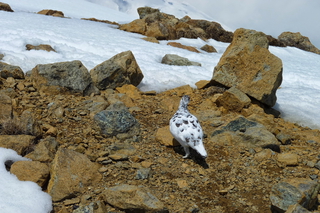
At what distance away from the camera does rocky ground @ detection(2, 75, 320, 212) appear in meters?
3.44

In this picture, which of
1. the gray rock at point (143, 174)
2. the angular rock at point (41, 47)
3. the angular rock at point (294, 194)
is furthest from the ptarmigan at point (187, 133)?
the angular rock at point (41, 47)

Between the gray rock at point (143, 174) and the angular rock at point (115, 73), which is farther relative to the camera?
the angular rock at point (115, 73)

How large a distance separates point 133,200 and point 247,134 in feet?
8.79

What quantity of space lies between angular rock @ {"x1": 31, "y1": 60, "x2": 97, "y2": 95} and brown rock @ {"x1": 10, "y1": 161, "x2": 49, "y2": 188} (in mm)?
2928

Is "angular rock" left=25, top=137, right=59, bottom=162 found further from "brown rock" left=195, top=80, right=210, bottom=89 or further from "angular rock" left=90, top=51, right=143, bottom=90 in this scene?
"brown rock" left=195, top=80, right=210, bottom=89

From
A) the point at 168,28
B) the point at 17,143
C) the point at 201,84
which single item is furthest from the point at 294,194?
the point at 168,28

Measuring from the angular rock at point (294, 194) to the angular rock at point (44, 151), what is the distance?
3.06 m

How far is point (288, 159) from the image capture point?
4340mm

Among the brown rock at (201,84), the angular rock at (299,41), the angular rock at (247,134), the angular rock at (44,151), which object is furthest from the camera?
the angular rock at (299,41)

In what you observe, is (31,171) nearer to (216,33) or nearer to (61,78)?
(61,78)

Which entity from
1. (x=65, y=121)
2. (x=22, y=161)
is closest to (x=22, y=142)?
(x=22, y=161)

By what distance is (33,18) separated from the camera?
13.0m

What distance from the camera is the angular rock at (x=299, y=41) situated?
22609 millimetres

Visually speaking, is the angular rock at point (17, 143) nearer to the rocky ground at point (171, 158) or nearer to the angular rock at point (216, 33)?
the rocky ground at point (171, 158)
